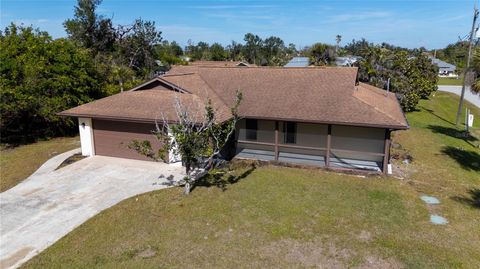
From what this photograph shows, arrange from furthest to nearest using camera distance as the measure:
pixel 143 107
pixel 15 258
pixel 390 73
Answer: pixel 390 73 → pixel 143 107 → pixel 15 258

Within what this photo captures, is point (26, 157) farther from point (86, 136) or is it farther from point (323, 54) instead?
point (323, 54)

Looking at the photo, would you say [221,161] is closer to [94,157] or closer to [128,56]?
[94,157]

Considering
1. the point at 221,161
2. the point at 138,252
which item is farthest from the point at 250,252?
the point at 221,161

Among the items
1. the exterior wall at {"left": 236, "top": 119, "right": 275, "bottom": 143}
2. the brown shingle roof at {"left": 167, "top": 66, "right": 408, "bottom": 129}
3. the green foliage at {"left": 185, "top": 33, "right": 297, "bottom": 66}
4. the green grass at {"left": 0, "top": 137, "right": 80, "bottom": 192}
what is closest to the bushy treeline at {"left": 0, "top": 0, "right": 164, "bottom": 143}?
the green grass at {"left": 0, "top": 137, "right": 80, "bottom": 192}

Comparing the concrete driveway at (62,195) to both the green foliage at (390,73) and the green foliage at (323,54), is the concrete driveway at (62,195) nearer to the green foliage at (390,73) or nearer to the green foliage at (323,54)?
the green foliage at (390,73)

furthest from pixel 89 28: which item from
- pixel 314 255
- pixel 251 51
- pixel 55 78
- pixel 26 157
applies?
pixel 251 51
